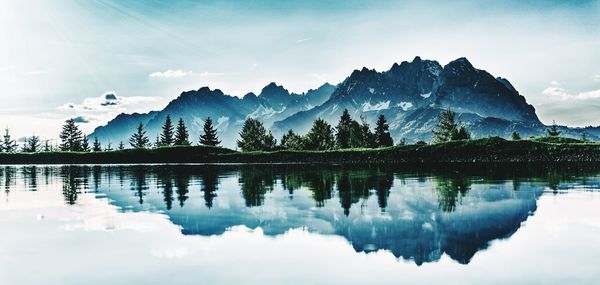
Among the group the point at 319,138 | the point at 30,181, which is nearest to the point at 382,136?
the point at 319,138

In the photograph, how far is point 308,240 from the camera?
14984mm

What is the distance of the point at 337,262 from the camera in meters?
12.2

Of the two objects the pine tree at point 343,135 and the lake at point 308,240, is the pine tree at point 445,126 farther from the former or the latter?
the lake at point 308,240

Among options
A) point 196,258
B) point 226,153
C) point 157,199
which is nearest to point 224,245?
point 196,258

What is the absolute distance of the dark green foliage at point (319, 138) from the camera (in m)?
136

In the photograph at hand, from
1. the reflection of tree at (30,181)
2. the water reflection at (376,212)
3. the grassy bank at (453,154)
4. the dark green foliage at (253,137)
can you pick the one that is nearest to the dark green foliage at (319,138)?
the dark green foliage at (253,137)

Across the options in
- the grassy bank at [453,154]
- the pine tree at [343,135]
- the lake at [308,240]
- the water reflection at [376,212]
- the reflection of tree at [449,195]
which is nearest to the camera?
the lake at [308,240]

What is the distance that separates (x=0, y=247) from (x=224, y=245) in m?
6.75

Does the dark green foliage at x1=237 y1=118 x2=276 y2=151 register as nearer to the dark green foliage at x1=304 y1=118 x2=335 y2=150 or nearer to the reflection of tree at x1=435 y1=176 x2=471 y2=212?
the dark green foliage at x1=304 y1=118 x2=335 y2=150

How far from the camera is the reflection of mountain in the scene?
1454 centimetres

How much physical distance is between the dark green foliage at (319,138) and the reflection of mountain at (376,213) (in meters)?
104

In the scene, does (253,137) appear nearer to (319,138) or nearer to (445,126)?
(319,138)

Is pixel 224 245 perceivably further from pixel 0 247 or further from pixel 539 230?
pixel 539 230

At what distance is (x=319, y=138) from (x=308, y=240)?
12083 cm
